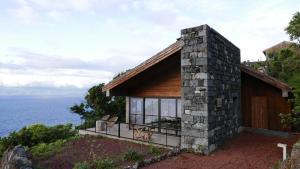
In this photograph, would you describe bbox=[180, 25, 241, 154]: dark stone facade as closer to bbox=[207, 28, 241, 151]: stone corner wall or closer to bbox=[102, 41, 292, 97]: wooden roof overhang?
bbox=[207, 28, 241, 151]: stone corner wall

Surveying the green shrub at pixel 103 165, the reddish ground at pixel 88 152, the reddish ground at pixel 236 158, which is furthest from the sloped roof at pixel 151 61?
the green shrub at pixel 103 165

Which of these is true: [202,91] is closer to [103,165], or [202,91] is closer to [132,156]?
[132,156]

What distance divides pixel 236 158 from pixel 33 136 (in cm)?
1231

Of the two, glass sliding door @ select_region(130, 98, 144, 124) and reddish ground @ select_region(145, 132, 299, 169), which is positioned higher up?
glass sliding door @ select_region(130, 98, 144, 124)

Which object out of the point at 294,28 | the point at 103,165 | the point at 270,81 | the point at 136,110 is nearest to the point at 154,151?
the point at 103,165

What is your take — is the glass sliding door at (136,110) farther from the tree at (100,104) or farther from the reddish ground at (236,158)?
the tree at (100,104)

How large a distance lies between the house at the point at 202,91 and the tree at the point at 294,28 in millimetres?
2287

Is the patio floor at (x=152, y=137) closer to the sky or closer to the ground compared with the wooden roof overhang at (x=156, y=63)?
closer to the ground

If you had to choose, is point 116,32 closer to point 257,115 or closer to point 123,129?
point 123,129

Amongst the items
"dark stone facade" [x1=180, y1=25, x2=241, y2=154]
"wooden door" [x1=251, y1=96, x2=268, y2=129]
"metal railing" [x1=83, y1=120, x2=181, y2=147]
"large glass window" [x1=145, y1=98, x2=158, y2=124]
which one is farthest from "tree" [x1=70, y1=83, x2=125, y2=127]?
"dark stone facade" [x1=180, y1=25, x2=241, y2=154]

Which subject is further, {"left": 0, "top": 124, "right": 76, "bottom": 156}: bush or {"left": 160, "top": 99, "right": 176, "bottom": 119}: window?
{"left": 0, "top": 124, "right": 76, "bottom": 156}: bush

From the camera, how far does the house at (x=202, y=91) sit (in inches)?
403

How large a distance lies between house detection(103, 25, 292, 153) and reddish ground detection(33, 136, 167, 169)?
2589mm

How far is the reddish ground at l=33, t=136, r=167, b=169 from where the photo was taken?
9655 millimetres
